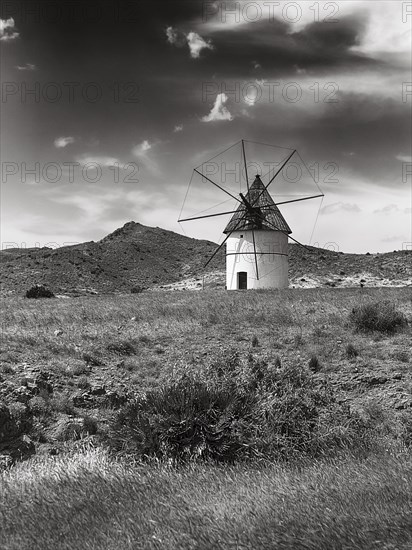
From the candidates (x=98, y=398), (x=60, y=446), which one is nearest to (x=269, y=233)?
(x=98, y=398)

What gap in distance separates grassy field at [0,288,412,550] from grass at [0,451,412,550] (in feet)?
0.05

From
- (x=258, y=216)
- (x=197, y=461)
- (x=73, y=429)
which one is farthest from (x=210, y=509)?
(x=258, y=216)

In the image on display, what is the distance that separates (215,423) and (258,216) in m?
31.5

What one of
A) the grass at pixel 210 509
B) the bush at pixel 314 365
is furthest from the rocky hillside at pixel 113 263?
the grass at pixel 210 509

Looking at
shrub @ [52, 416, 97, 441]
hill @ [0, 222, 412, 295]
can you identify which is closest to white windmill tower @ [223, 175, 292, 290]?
hill @ [0, 222, 412, 295]

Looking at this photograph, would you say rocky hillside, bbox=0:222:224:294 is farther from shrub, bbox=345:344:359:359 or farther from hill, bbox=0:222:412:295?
shrub, bbox=345:344:359:359

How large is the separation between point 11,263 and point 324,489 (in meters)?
63.3

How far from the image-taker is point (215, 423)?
8.79 metres

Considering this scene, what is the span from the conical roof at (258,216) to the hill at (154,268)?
16798mm

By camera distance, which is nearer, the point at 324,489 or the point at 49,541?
the point at 49,541

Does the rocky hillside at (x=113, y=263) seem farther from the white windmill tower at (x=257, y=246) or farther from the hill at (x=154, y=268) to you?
the white windmill tower at (x=257, y=246)

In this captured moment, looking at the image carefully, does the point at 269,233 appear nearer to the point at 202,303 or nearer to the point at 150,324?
the point at 202,303

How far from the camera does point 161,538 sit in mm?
4352

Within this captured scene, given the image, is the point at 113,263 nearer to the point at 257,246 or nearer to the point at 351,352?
the point at 257,246
